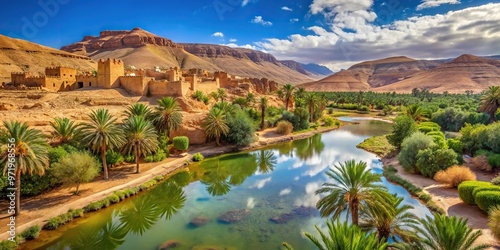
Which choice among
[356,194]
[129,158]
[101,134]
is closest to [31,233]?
[101,134]

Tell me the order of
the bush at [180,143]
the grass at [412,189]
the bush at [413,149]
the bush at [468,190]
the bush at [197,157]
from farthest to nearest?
the bush at [180,143], the bush at [197,157], the bush at [413,149], the grass at [412,189], the bush at [468,190]

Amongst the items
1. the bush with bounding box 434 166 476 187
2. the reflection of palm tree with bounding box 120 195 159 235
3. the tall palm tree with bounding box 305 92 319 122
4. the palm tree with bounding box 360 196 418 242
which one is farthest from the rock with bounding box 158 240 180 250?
the tall palm tree with bounding box 305 92 319 122

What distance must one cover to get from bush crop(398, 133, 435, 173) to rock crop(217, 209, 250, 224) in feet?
49.6

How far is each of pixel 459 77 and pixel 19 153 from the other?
199778 millimetres

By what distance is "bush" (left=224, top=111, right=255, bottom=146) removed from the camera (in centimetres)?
3553

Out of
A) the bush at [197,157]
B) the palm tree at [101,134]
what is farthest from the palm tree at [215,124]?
the palm tree at [101,134]

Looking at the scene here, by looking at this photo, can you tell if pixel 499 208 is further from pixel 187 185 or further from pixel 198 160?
pixel 198 160

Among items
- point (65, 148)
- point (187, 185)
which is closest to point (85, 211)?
point (65, 148)

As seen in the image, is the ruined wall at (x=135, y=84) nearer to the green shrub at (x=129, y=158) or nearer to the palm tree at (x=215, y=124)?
the palm tree at (x=215, y=124)

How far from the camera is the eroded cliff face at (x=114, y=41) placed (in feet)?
490

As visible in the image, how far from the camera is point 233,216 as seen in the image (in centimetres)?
1809

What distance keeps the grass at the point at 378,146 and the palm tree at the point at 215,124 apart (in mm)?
18163

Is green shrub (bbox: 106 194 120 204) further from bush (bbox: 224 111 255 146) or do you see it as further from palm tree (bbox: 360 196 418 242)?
bush (bbox: 224 111 255 146)

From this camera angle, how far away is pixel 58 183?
20266mm
